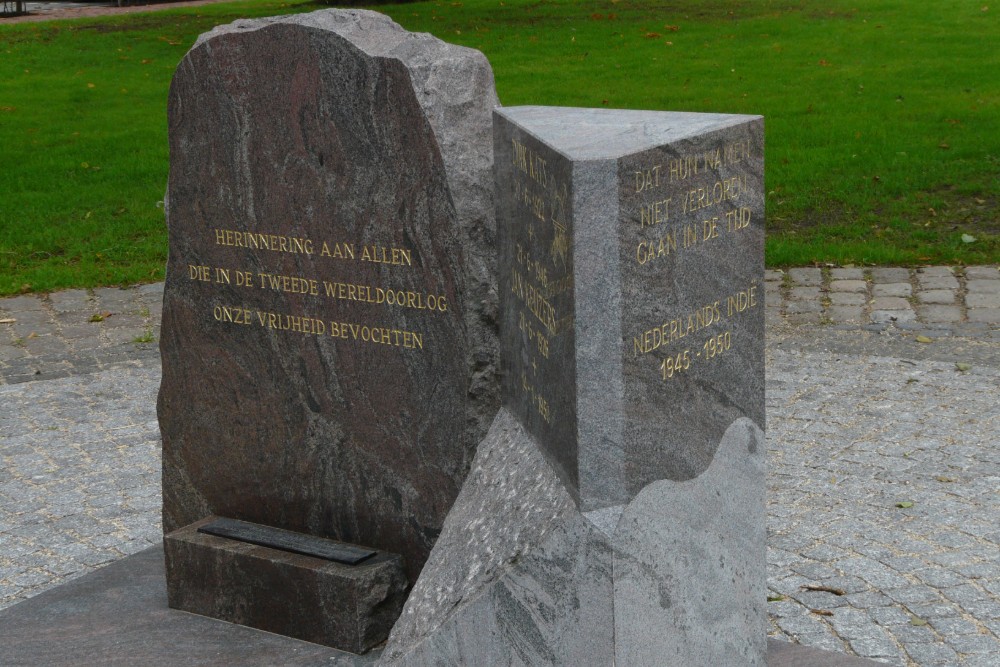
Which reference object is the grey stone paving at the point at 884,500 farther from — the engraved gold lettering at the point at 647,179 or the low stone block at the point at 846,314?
the engraved gold lettering at the point at 647,179

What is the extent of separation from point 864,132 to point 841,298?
12.7 ft

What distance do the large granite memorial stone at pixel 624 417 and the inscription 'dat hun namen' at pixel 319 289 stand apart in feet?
1.67

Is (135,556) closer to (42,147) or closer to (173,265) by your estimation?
(173,265)

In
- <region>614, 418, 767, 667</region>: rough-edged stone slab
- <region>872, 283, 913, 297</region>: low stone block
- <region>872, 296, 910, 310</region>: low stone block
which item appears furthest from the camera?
<region>872, 283, 913, 297</region>: low stone block

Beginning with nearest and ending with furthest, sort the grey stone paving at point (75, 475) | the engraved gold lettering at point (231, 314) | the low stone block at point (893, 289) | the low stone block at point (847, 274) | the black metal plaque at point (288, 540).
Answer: the black metal plaque at point (288, 540), the engraved gold lettering at point (231, 314), the grey stone paving at point (75, 475), the low stone block at point (893, 289), the low stone block at point (847, 274)

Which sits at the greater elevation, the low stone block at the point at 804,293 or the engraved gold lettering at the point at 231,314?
the engraved gold lettering at the point at 231,314

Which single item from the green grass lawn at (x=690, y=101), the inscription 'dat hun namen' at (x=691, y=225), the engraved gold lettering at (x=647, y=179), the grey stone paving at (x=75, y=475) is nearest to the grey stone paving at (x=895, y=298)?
the green grass lawn at (x=690, y=101)

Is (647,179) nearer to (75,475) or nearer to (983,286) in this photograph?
(75,475)

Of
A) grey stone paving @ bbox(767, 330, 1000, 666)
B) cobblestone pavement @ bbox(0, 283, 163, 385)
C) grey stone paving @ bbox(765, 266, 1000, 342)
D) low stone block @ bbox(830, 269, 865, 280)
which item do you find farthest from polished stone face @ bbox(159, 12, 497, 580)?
low stone block @ bbox(830, 269, 865, 280)

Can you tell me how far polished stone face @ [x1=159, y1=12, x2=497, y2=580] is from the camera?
420cm

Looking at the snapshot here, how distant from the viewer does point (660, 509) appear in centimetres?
348

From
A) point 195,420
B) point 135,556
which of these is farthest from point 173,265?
point 135,556

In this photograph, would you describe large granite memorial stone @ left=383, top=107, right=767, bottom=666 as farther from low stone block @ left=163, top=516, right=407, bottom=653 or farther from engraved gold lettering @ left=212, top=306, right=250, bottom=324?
engraved gold lettering @ left=212, top=306, right=250, bottom=324

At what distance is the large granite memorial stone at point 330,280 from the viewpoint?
13.8 ft
